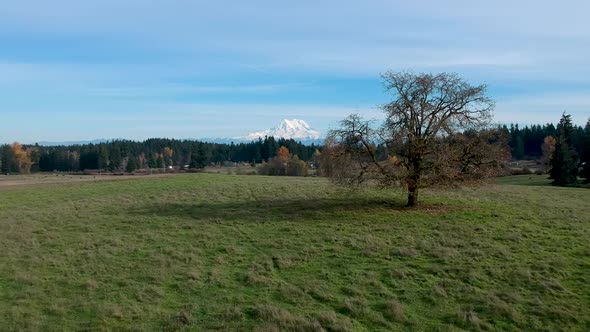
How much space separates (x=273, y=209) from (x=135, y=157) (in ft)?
437

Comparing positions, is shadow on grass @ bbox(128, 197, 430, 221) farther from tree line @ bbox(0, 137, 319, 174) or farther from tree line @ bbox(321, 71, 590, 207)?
tree line @ bbox(0, 137, 319, 174)

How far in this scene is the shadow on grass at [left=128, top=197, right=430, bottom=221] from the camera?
26.0 meters

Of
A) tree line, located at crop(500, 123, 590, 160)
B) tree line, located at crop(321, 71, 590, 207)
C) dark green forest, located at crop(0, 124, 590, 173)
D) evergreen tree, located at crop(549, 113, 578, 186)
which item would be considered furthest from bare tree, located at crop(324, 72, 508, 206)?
tree line, located at crop(500, 123, 590, 160)

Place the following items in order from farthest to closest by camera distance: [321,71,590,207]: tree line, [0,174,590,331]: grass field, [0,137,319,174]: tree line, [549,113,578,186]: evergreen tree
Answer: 1. [0,137,319,174]: tree line
2. [549,113,578,186]: evergreen tree
3. [321,71,590,207]: tree line
4. [0,174,590,331]: grass field

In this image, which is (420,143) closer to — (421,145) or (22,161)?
(421,145)

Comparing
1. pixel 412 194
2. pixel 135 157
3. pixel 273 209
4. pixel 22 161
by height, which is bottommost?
pixel 273 209

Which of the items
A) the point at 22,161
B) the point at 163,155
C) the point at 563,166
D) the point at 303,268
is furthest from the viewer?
the point at 163,155

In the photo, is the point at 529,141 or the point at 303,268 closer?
the point at 303,268

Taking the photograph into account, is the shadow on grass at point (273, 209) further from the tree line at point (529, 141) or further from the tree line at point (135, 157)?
the tree line at point (529, 141)

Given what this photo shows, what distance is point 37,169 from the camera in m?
143

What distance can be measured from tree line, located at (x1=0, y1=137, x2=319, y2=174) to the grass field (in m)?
99.3

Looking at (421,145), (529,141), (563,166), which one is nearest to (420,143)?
(421,145)

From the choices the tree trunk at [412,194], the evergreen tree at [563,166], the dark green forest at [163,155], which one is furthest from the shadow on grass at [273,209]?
the dark green forest at [163,155]

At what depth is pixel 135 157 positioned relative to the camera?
151250 mm
